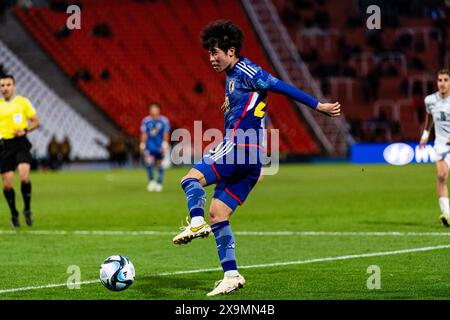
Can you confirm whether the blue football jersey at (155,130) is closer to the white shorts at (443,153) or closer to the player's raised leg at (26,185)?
the player's raised leg at (26,185)

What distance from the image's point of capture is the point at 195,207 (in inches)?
337

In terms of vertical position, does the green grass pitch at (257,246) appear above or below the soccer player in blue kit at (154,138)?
below

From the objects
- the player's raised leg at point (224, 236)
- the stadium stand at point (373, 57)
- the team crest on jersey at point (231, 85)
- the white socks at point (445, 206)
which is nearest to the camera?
the player's raised leg at point (224, 236)

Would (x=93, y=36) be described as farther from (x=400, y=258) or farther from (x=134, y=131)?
(x=400, y=258)

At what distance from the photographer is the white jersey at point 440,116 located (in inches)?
607

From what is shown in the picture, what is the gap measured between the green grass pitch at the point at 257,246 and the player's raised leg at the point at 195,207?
1.80 feet

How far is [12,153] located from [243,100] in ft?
24.5

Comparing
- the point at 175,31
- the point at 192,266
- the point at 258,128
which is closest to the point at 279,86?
the point at 258,128

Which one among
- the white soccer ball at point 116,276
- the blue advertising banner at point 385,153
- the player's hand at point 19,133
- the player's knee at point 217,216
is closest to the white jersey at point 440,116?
the player's hand at point 19,133

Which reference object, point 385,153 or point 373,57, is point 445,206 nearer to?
point 385,153

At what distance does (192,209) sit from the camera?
855 centimetres

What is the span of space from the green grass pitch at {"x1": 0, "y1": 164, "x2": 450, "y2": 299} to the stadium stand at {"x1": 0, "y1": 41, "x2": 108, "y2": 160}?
21.0 metres

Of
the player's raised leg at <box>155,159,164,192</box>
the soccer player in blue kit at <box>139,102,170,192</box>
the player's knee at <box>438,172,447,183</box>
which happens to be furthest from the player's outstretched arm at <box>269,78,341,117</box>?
the soccer player in blue kit at <box>139,102,170,192</box>

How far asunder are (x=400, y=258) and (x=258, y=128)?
3.20 metres
